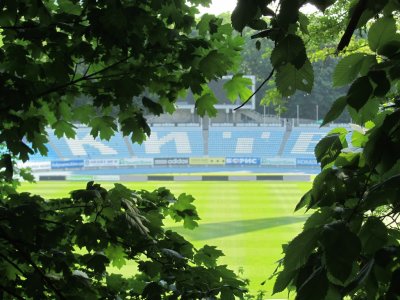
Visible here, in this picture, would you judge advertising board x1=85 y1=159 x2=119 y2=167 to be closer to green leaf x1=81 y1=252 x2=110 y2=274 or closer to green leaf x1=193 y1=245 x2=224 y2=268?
green leaf x1=193 y1=245 x2=224 y2=268

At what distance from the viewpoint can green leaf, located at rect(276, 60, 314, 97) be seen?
85 centimetres

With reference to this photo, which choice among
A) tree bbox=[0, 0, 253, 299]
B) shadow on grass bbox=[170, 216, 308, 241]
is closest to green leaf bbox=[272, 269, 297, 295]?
tree bbox=[0, 0, 253, 299]

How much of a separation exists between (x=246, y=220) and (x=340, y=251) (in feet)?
67.7

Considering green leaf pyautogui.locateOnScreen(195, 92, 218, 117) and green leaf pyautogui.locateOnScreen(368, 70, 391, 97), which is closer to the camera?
green leaf pyautogui.locateOnScreen(368, 70, 391, 97)

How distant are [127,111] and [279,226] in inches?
693

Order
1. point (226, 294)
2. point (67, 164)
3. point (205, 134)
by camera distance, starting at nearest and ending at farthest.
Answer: point (226, 294) → point (67, 164) → point (205, 134)

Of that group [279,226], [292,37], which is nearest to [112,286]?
[292,37]

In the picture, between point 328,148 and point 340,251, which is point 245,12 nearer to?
point 340,251

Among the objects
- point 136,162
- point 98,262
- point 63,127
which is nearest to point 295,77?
point 98,262

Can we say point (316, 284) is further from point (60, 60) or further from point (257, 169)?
point (257, 169)

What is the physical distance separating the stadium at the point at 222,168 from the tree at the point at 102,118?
13038 mm

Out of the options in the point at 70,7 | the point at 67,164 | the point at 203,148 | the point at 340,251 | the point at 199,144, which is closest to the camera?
the point at 340,251

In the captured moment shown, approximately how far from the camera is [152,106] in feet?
8.91

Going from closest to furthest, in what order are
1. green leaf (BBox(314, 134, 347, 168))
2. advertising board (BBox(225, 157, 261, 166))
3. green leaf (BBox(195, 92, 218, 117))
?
green leaf (BBox(314, 134, 347, 168)) < green leaf (BBox(195, 92, 218, 117)) < advertising board (BBox(225, 157, 261, 166))
